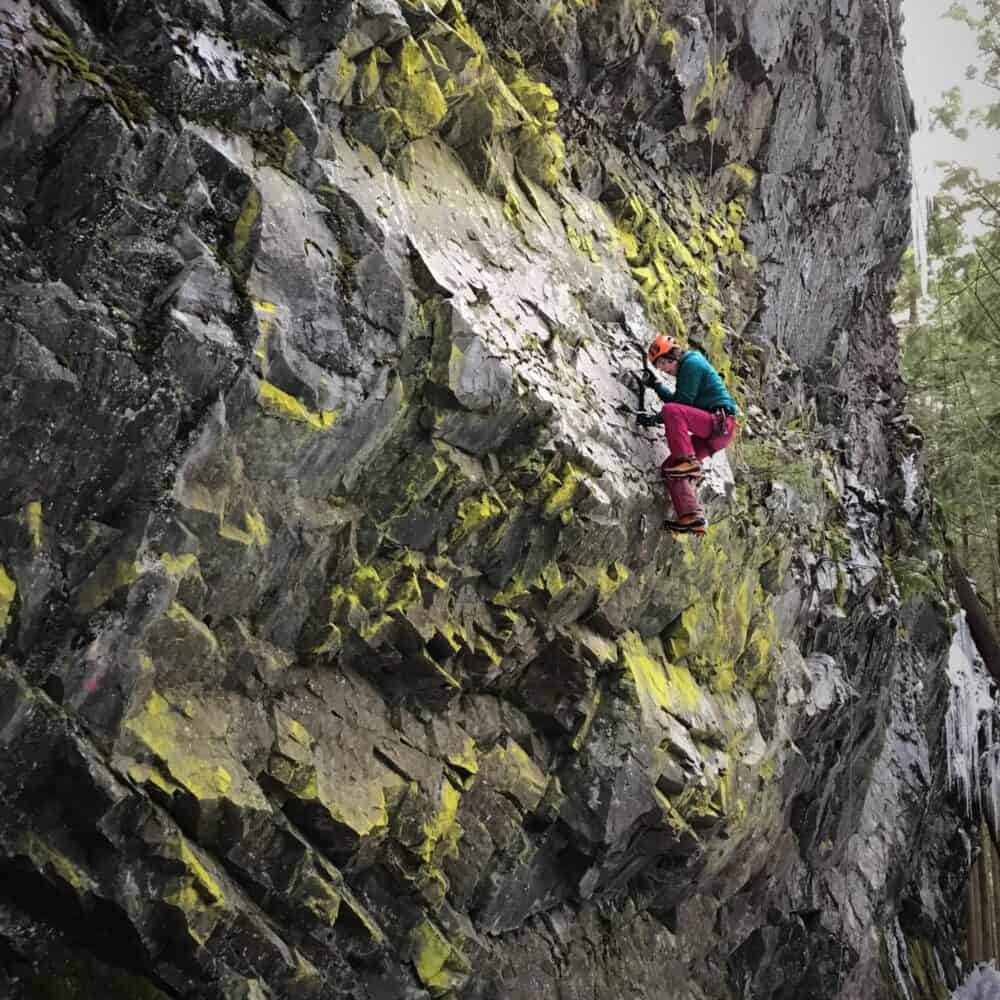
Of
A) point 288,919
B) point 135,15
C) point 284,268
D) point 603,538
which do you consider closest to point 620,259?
point 603,538

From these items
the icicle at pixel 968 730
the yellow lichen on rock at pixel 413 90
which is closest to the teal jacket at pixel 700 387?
the yellow lichen on rock at pixel 413 90

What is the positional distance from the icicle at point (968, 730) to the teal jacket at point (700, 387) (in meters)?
13.2

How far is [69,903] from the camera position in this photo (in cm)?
538

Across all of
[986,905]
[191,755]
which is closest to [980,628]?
[986,905]

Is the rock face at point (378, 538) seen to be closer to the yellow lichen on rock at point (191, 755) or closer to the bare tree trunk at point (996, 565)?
the yellow lichen on rock at point (191, 755)

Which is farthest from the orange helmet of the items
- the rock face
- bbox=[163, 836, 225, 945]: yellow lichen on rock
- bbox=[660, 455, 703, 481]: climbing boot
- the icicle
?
the icicle

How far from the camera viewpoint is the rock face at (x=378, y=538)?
5.34 metres

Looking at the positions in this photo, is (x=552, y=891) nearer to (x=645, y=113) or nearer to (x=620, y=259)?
(x=620, y=259)

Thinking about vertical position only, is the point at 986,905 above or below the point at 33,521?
below

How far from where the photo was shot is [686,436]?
900 cm

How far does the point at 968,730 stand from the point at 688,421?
47.4 ft

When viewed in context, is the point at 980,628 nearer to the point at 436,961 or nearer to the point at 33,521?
the point at 436,961

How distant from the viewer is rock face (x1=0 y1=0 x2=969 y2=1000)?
17.5 ft

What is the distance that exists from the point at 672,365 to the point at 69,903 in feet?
24.3
